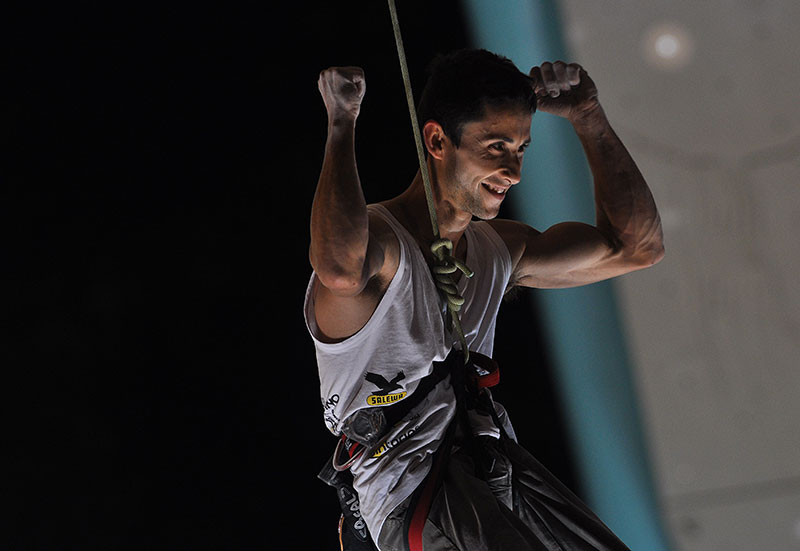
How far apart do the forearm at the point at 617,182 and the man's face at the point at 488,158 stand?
20 cm

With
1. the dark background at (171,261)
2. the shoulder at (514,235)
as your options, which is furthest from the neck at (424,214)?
the dark background at (171,261)

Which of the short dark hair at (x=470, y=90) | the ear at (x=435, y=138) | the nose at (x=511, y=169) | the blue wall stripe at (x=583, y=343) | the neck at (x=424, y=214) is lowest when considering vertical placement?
the blue wall stripe at (x=583, y=343)

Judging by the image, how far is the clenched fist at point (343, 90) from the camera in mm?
1069

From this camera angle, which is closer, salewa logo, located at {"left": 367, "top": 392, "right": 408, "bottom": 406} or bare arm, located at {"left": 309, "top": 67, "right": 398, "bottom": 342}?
bare arm, located at {"left": 309, "top": 67, "right": 398, "bottom": 342}

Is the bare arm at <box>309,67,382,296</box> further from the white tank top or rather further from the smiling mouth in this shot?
the smiling mouth

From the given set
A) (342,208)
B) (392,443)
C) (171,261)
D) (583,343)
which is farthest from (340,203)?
(583,343)

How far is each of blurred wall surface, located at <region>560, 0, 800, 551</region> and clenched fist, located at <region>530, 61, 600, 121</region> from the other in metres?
0.96

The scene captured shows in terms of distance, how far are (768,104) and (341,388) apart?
166 centimetres

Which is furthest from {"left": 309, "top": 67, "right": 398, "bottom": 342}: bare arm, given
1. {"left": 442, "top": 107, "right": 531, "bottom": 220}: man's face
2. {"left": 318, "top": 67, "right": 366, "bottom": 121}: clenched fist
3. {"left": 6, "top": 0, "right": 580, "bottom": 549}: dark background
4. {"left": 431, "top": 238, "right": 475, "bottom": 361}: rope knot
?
{"left": 6, "top": 0, "right": 580, "bottom": 549}: dark background

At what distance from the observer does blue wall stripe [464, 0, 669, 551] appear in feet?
7.55

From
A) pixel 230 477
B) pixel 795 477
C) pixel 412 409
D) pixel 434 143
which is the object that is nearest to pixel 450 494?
pixel 412 409

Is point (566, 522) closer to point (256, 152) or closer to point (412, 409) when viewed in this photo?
point (412, 409)

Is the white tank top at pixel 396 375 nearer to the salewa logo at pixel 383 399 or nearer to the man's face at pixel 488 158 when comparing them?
the salewa logo at pixel 383 399

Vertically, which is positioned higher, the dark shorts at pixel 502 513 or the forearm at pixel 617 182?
the forearm at pixel 617 182
